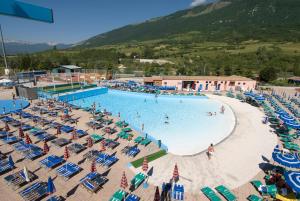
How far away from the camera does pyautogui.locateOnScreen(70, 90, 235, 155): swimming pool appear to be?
15722 millimetres

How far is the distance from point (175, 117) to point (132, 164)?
11.9 meters

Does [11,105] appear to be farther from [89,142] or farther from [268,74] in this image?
[268,74]

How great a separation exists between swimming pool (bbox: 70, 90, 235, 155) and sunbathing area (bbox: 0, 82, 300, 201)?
103 centimetres

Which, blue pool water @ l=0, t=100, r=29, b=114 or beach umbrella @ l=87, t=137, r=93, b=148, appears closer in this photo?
beach umbrella @ l=87, t=137, r=93, b=148

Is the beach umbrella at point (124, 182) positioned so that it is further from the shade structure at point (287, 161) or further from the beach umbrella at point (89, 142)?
the shade structure at point (287, 161)

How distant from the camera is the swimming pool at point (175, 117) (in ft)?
51.6

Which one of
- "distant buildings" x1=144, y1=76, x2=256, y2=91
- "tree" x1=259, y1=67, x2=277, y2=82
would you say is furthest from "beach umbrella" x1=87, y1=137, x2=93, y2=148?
"tree" x1=259, y1=67, x2=277, y2=82

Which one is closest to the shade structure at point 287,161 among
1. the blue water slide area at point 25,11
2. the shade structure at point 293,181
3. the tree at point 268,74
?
the shade structure at point 293,181

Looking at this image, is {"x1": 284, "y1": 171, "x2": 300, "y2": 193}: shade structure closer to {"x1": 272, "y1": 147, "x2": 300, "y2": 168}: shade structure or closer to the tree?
{"x1": 272, "y1": 147, "x2": 300, "y2": 168}: shade structure

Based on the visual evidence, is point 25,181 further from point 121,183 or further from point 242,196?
point 242,196

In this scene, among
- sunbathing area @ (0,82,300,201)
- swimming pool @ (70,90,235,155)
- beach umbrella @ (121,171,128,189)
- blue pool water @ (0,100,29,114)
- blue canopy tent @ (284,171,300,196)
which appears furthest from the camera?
blue pool water @ (0,100,29,114)

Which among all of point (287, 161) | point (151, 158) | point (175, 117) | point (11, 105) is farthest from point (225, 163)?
point (11, 105)

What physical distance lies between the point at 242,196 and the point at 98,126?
11365mm

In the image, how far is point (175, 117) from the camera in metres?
21.8
